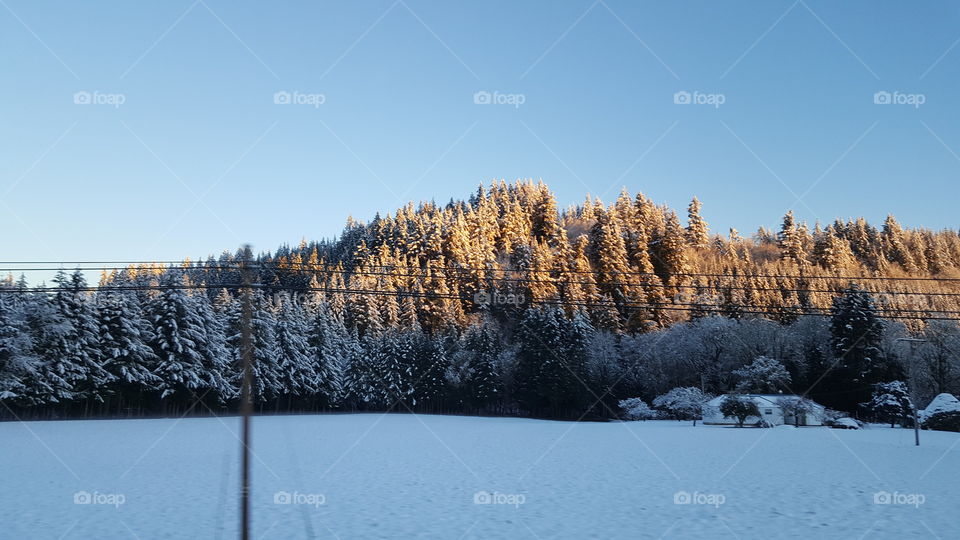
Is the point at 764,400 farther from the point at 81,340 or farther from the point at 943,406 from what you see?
the point at 81,340

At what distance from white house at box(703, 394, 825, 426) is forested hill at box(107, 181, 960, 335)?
9.74 meters

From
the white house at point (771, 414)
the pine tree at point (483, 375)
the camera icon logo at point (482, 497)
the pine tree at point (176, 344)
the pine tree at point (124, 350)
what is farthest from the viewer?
the pine tree at point (483, 375)

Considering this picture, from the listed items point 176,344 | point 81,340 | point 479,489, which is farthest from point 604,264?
point 479,489

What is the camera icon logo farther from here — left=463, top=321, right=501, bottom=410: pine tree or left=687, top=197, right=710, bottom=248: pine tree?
left=687, top=197, right=710, bottom=248: pine tree

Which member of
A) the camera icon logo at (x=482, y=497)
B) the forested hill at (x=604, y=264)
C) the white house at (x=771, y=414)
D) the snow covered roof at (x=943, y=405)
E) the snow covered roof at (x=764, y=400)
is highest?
the forested hill at (x=604, y=264)

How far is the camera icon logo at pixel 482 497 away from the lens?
14.1 metres

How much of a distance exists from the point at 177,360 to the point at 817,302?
3004 inches

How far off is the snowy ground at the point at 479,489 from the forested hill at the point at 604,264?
28.4 metres

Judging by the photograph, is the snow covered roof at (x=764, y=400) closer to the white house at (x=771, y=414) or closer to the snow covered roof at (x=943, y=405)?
the white house at (x=771, y=414)

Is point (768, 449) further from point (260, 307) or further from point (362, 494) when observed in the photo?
point (260, 307)

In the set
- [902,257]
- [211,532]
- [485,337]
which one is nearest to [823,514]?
[211,532]

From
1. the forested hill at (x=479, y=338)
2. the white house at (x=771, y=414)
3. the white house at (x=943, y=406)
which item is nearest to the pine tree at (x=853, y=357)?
the forested hill at (x=479, y=338)

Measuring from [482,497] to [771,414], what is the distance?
40843mm

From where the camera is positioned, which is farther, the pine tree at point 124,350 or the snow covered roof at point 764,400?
the snow covered roof at point 764,400
